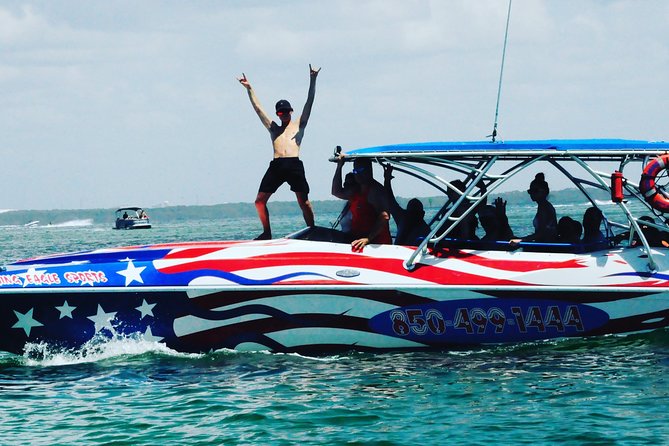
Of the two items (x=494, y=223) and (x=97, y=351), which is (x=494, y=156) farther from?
(x=97, y=351)

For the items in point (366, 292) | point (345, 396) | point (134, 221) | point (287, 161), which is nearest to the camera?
point (345, 396)

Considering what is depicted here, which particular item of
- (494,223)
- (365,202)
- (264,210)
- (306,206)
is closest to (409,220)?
(365,202)

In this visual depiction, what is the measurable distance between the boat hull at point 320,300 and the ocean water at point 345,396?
7.5 inches

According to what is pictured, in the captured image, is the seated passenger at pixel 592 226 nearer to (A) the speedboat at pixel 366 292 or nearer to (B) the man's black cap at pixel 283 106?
(A) the speedboat at pixel 366 292

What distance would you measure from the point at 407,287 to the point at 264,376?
1700 millimetres

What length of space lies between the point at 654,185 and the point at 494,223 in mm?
1734

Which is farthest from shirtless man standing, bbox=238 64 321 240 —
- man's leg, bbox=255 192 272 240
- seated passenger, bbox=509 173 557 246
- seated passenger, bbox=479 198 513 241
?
seated passenger, bbox=509 173 557 246

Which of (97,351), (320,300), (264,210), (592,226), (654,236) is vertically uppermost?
(264,210)

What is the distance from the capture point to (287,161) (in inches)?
444

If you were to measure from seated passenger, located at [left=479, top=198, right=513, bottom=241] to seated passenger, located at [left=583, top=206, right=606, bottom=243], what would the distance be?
34.0 inches

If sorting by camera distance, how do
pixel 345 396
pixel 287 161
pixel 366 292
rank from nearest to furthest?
pixel 345 396
pixel 366 292
pixel 287 161

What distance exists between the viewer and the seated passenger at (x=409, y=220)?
10797 mm

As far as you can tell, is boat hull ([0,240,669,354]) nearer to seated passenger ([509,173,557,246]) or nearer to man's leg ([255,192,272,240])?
seated passenger ([509,173,557,246])

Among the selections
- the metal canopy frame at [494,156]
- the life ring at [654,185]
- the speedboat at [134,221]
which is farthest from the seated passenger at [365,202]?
the speedboat at [134,221]
